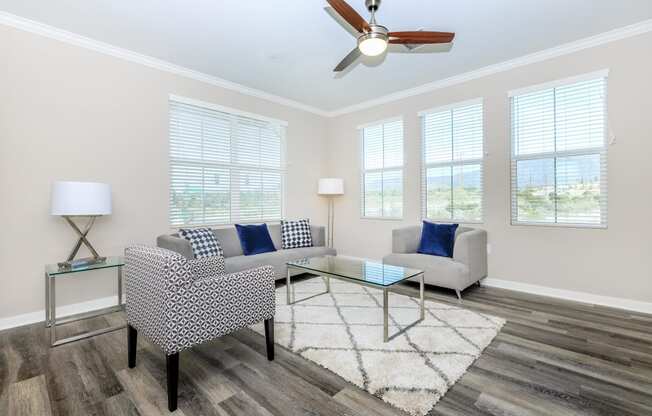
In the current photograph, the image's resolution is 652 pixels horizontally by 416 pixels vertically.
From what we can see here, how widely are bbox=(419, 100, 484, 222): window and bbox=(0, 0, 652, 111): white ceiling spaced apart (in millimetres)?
630

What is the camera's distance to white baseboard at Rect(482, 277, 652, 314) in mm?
3160

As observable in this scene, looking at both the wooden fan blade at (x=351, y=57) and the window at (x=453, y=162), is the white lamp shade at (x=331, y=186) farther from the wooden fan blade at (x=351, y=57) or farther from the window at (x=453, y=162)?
the wooden fan blade at (x=351, y=57)

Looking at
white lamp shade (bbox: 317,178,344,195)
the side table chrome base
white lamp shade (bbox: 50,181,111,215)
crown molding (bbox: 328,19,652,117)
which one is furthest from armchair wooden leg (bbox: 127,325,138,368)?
crown molding (bbox: 328,19,652,117)

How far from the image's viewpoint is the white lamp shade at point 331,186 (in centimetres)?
548

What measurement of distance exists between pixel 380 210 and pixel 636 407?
389cm

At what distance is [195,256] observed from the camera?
11.8 feet

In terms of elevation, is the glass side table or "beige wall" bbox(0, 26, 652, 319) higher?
"beige wall" bbox(0, 26, 652, 319)

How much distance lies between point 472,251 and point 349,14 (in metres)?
2.86

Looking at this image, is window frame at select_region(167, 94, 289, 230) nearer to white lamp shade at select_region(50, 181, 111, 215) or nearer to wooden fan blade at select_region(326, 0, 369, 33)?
white lamp shade at select_region(50, 181, 111, 215)

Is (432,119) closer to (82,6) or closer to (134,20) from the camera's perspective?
(134,20)

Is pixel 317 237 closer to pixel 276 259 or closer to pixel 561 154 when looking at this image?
pixel 276 259

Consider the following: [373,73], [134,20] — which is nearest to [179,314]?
[134,20]

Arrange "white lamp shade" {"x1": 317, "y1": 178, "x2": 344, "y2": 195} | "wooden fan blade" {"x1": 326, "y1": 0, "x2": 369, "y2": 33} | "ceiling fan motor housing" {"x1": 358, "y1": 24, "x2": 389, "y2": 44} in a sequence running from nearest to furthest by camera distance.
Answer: "wooden fan blade" {"x1": 326, "y1": 0, "x2": 369, "y2": 33}, "ceiling fan motor housing" {"x1": 358, "y1": 24, "x2": 389, "y2": 44}, "white lamp shade" {"x1": 317, "y1": 178, "x2": 344, "y2": 195}

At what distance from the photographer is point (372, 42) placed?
2.36 meters
